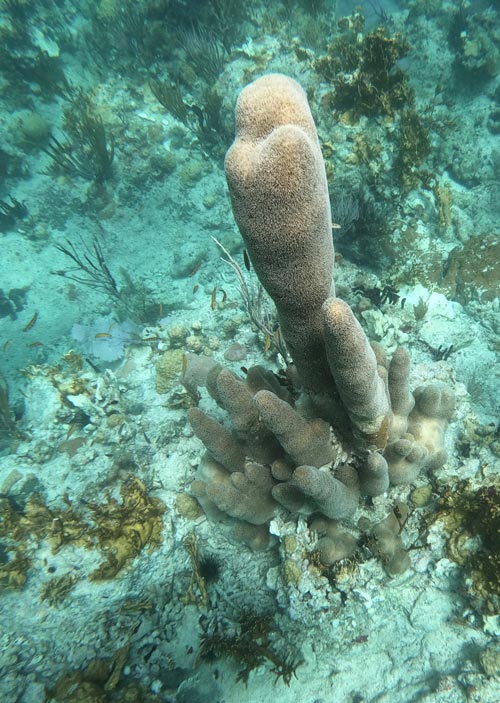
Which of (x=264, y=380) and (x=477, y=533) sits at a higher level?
(x=264, y=380)

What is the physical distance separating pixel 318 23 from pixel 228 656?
1219 centimetres

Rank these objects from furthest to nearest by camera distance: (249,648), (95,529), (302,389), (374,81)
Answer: (374,81)
(95,529)
(249,648)
(302,389)

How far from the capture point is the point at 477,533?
2.45 meters

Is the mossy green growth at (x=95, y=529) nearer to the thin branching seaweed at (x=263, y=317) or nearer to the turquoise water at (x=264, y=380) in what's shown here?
the turquoise water at (x=264, y=380)

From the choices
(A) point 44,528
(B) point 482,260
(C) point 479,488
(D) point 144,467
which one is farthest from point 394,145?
(A) point 44,528

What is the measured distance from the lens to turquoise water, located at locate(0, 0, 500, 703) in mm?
2189

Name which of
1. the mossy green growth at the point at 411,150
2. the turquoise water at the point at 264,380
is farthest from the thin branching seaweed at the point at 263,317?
the mossy green growth at the point at 411,150

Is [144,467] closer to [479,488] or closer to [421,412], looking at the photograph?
[421,412]

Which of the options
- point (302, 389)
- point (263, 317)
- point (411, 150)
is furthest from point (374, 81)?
point (302, 389)

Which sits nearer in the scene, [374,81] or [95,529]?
[95,529]

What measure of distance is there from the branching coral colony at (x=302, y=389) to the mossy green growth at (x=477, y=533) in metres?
0.31

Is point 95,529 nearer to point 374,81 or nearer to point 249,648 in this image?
point 249,648

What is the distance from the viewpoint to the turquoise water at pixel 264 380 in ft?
7.18

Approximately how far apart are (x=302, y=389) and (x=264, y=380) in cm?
41
